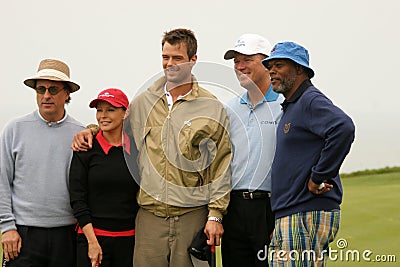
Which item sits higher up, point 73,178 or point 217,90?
point 217,90

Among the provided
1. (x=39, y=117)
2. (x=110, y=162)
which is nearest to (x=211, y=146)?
(x=110, y=162)

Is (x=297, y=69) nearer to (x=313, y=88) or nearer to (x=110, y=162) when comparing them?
(x=313, y=88)

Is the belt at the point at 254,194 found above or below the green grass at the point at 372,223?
above

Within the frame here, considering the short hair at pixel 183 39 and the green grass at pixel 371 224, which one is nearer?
the short hair at pixel 183 39

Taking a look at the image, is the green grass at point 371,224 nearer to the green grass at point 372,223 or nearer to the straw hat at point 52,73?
the green grass at point 372,223

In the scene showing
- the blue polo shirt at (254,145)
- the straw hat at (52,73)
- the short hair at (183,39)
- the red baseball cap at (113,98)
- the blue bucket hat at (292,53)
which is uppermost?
the short hair at (183,39)

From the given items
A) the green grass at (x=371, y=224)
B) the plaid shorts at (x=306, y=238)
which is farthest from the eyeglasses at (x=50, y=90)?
the green grass at (x=371, y=224)

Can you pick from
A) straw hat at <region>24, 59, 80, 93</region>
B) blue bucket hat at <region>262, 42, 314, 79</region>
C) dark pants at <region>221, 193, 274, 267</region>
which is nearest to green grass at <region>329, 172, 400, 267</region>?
dark pants at <region>221, 193, 274, 267</region>

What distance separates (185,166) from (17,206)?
3.87 feet

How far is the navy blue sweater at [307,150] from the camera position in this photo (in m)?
3.91

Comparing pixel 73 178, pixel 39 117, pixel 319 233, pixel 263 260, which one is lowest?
pixel 263 260

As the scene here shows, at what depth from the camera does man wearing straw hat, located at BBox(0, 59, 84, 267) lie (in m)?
4.49

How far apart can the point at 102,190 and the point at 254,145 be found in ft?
3.46

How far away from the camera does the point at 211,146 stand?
4.43 m
